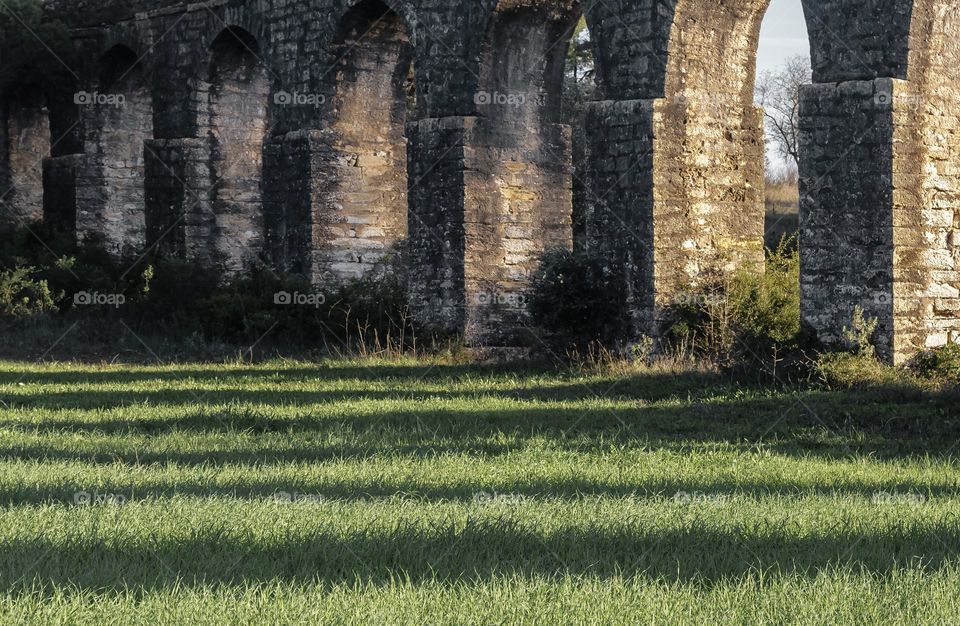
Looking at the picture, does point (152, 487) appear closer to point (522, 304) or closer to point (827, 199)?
point (827, 199)

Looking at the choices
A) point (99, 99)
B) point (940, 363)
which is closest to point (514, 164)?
point (940, 363)

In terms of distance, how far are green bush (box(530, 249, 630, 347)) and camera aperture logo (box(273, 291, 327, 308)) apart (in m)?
3.67

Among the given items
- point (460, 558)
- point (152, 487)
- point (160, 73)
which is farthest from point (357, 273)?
point (460, 558)

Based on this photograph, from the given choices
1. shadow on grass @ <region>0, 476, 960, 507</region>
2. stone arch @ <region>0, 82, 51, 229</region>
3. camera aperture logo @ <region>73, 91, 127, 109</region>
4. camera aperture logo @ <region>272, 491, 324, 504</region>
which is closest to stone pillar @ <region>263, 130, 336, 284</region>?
camera aperture logo @ <region>73, 91, 127, 109</region>

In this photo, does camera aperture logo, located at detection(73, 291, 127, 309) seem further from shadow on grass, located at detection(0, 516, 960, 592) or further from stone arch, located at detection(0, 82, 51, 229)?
shadow on grass, located at detection(0, 516, 960, 592)

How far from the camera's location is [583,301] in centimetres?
1399

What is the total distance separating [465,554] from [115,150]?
61.2 feet

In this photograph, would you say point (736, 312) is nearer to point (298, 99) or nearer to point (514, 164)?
point (514, 164)

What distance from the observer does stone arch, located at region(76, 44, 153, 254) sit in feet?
73.3

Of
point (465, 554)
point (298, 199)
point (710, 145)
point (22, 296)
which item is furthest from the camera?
point (22, 296)

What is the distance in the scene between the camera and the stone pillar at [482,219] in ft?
51.5

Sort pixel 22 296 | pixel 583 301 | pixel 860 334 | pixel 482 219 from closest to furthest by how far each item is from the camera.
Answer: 1. pixel 860 334
2. pixel 583 301
3. pixel 482 219
4. pixel 22 296

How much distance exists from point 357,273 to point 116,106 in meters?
6.86

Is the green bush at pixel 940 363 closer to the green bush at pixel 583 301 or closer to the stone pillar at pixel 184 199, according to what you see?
the green bush at pixel 583 301
